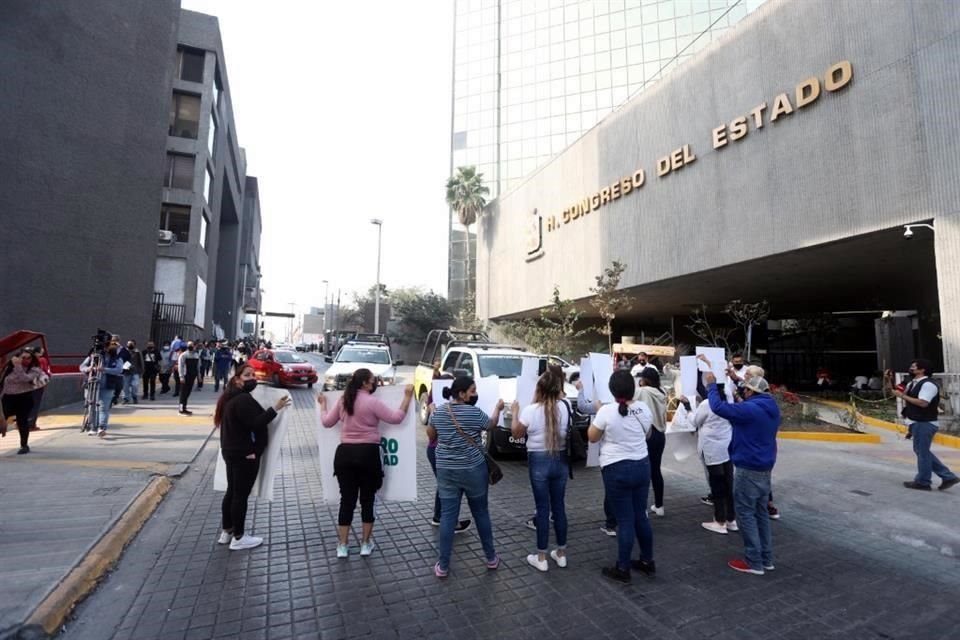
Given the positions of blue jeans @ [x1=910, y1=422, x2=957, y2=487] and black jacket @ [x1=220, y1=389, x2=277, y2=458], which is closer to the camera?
black jacket @ [x1=220, y1=389, x2=277, y2=458]

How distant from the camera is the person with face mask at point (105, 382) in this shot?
937 cm

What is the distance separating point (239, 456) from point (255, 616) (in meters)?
1.51

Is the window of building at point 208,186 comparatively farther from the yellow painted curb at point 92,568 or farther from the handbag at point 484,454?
the handbag at point 484,454

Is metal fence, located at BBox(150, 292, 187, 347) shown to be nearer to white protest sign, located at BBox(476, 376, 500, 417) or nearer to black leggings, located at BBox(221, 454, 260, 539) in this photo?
white protest sign, located at BBox(476, 376, 500, 417)

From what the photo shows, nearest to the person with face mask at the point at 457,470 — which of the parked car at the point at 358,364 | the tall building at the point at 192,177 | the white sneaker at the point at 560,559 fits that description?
the white sneaker at the point at 560,559

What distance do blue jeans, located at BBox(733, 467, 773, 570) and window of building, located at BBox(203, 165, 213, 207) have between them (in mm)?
31989

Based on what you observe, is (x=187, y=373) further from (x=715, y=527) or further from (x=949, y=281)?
(x=949, y=281)

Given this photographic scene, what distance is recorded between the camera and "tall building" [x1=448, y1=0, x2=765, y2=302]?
1890 inches

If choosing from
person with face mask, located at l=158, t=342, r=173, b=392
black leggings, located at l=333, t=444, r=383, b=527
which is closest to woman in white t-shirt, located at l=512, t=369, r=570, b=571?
black leggings, located at l=333, t=444, r=383, b=527

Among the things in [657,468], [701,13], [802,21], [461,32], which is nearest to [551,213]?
[802,21]

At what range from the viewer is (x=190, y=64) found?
2969 cm

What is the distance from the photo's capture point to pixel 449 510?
415cm

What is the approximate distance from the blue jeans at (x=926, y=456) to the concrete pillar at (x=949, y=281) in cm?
694

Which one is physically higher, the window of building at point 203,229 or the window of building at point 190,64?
the window of building at point 190,64
